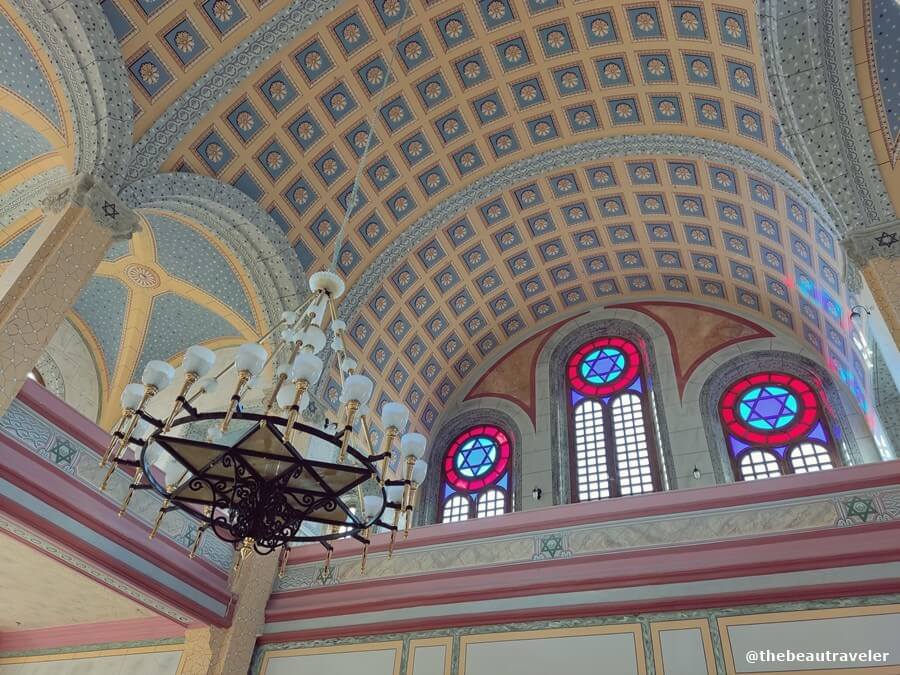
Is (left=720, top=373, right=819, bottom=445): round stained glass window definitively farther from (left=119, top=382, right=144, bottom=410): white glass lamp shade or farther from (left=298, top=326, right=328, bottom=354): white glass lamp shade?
(left=119, top=382, right=144, bottom=410): white glass lamp shade

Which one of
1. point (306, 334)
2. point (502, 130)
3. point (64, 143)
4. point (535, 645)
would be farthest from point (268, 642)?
point (502, 130)

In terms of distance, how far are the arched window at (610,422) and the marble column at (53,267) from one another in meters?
7.52

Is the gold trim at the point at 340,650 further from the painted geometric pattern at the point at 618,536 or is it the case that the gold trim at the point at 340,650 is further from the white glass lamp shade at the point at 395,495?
the white glass lamp shade at the point at 395,495

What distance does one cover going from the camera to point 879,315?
21.3ft

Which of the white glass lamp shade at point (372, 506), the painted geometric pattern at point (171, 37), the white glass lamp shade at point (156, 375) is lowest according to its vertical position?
the white glass lamp shade at point (372, 506)

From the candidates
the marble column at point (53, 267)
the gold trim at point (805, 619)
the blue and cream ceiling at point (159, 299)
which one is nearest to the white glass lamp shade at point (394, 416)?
the marble column at point (53, 267)

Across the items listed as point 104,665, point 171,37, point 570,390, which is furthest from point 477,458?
point 171,37

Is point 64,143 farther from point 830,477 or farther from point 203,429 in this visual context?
point 830,477

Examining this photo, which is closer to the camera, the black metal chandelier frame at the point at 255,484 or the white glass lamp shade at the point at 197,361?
the black metal chandelier frame at the point at 255,484

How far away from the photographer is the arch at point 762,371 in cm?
974

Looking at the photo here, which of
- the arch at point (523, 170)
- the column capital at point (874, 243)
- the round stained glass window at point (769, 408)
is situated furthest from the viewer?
the round stained glass window at point (769, 408)

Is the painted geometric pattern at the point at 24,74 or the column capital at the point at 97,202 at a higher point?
the painted geometric pattern at the point at 24,74

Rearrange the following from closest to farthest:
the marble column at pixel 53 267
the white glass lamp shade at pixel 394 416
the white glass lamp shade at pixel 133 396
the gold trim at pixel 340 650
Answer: the white glass lamp shade at pixel 394 416 < the white glass lamp shade at pixel 133 396 < the marble column at pixel 53 267 < the gold trim at pixel 340 650

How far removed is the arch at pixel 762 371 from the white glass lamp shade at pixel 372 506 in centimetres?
667
